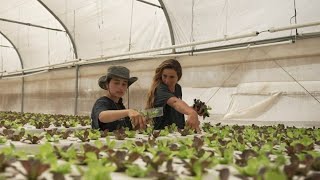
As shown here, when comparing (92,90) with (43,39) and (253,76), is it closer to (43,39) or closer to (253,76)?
(43,39)

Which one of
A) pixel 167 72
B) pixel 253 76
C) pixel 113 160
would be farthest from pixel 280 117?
pixel 113 160

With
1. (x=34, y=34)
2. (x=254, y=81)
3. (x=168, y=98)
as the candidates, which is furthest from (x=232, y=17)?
(x=34, y=34)

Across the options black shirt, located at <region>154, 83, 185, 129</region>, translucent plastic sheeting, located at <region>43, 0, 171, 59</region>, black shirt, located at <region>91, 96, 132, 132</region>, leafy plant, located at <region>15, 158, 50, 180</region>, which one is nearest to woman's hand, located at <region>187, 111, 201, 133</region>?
black shirt, located at <region>154, 83, 185, 129</region>

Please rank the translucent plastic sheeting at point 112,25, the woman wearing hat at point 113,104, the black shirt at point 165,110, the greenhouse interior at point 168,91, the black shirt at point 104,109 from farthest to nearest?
the translucent plastic sheeting at point 112,25 < the black shirt at point 165,110 < the black shirt at point 104,109 < the woman wearing hat at point 113,104 < the greenhouse interior at point 168,91

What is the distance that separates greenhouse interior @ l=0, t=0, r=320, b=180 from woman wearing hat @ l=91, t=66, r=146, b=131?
0.01m

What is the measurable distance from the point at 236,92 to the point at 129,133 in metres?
3.93

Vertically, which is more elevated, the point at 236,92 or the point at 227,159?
the point at 236,92

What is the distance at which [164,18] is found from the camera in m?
7.64

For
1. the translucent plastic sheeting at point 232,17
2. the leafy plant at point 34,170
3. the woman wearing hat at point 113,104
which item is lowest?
the leafy plant at point 34,170

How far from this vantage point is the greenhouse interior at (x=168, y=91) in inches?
53.2

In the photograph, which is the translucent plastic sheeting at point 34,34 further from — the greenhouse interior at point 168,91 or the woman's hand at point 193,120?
the woman's hand at point 193,120

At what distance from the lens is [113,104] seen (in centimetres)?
304

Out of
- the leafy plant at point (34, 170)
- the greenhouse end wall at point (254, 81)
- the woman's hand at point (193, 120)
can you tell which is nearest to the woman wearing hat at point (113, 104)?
the woman's hand at point (193, 120)

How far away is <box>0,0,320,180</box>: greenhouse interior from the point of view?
4.43 ft
